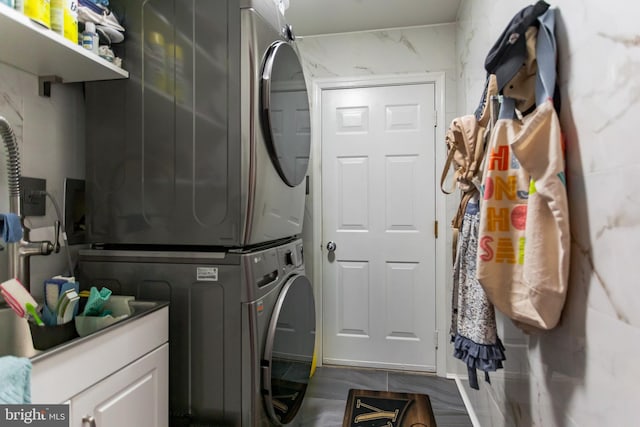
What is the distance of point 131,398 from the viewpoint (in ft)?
3.25

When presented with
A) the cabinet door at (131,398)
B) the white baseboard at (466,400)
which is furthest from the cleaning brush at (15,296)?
the white baseboard at (466,400)

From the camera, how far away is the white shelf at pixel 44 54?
3.06 ft

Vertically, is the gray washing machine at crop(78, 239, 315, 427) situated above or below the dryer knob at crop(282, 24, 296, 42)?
below

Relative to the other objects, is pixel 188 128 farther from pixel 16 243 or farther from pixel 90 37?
pixel 16 243

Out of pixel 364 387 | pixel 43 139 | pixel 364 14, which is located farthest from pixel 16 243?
pixel 364 14

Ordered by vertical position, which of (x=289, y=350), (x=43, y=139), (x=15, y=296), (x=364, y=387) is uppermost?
(x=43, y=139)

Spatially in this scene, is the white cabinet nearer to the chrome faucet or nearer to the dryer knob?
the chrome faucet

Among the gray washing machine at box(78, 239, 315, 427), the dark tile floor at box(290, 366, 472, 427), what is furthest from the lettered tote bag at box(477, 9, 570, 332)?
the dark tile floor at box(290, 366, 472, 427)

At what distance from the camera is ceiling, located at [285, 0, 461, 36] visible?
7.16ft

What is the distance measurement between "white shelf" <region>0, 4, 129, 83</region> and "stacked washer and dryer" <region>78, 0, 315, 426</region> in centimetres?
8

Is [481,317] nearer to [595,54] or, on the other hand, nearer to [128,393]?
[595,54]

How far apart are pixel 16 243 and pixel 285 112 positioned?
3.47ft

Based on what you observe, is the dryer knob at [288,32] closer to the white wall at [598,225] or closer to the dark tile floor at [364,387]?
the white wall at [598,225]

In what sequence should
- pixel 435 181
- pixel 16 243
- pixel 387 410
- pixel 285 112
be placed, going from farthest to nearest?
pixel 435 181
pixel 387 410
pixel 285 112
pixel 16 243
